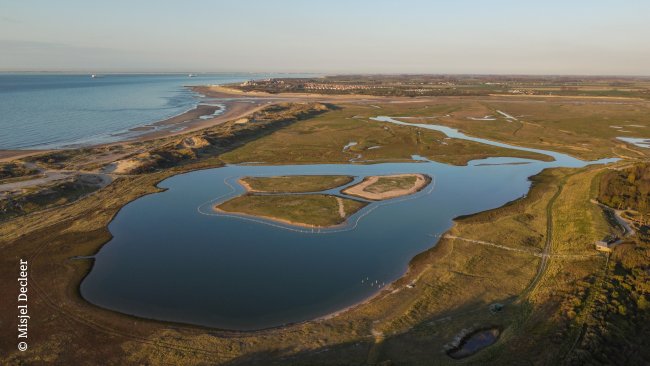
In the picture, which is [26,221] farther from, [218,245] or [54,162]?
[54,162]

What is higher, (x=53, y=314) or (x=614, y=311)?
(x=614, y=311)

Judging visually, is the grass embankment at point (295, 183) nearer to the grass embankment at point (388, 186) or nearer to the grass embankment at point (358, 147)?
the grass embankment at point (388, 186)

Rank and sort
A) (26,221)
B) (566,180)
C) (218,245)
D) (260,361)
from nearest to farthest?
(260,361)
(218,245)
(26,221)
(566,180)

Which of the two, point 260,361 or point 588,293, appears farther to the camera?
point 588,293

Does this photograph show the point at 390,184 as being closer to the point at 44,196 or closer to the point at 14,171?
the point at 44,196

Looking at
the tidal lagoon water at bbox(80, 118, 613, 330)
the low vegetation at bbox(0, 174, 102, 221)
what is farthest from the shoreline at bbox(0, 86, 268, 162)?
Answer: the tidal lagoon water at bbox(80, 118, 613, 330)

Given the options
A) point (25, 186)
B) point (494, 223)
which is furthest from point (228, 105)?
point (494, 223)

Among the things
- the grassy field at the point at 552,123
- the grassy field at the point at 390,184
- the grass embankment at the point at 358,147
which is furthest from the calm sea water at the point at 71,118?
the grassy field at the point at 552,123

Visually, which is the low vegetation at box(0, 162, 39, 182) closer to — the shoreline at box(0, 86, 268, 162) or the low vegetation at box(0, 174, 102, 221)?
the low vegetation at box(0, 174, 102, 221)
